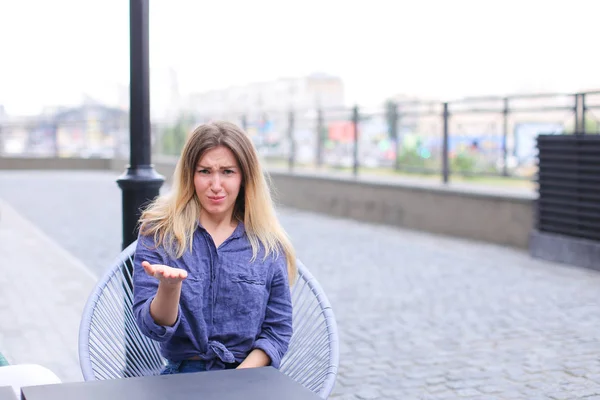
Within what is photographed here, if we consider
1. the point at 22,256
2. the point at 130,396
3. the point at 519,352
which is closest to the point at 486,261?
the point at 519,352

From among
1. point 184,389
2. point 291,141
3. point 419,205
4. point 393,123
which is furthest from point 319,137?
point 184,389

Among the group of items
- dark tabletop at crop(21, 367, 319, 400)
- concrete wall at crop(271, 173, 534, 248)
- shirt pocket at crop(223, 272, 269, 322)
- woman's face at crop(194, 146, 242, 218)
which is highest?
woman's face at crop(194, 146, 242, 218)

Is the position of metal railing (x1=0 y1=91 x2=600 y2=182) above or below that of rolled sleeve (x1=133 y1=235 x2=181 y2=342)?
above

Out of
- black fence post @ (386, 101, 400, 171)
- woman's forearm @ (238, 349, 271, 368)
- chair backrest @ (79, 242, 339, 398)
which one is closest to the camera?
woman's forearm @ (238, 349, 271, 368)

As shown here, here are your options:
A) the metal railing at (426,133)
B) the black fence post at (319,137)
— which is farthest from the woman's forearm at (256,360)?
the black fence post at (319,137)

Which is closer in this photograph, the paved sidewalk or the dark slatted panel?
the paved sidewalk

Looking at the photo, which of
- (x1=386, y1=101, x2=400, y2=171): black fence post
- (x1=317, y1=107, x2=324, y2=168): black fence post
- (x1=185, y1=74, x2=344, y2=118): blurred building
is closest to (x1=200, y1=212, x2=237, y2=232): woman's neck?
(x1=386, y1=101, x2=400, y2=171): black fence post

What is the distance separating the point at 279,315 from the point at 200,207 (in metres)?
0.41

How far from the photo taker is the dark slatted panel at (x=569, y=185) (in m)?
7.91

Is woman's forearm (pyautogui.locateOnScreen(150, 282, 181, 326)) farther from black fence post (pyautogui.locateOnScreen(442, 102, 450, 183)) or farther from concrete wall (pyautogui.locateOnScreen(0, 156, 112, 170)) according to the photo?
concrete wall (pyautogui.locateOnScreen(0, 156, 112, 170))

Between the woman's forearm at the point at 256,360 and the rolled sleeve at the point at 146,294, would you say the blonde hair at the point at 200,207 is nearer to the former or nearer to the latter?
the rolled sleeve at the point at 146,294

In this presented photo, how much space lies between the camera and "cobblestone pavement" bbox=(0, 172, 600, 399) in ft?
14.9

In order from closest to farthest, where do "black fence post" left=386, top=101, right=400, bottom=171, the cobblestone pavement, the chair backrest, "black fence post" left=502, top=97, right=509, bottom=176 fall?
the chair backrest < the cobblestone pavement < "black fence post" left=502, top=97, right=509, bottom=176 < "black fence post" left=386, top=101, right=400, bottom=171

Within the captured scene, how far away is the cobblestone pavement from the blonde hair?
1.86 meters
